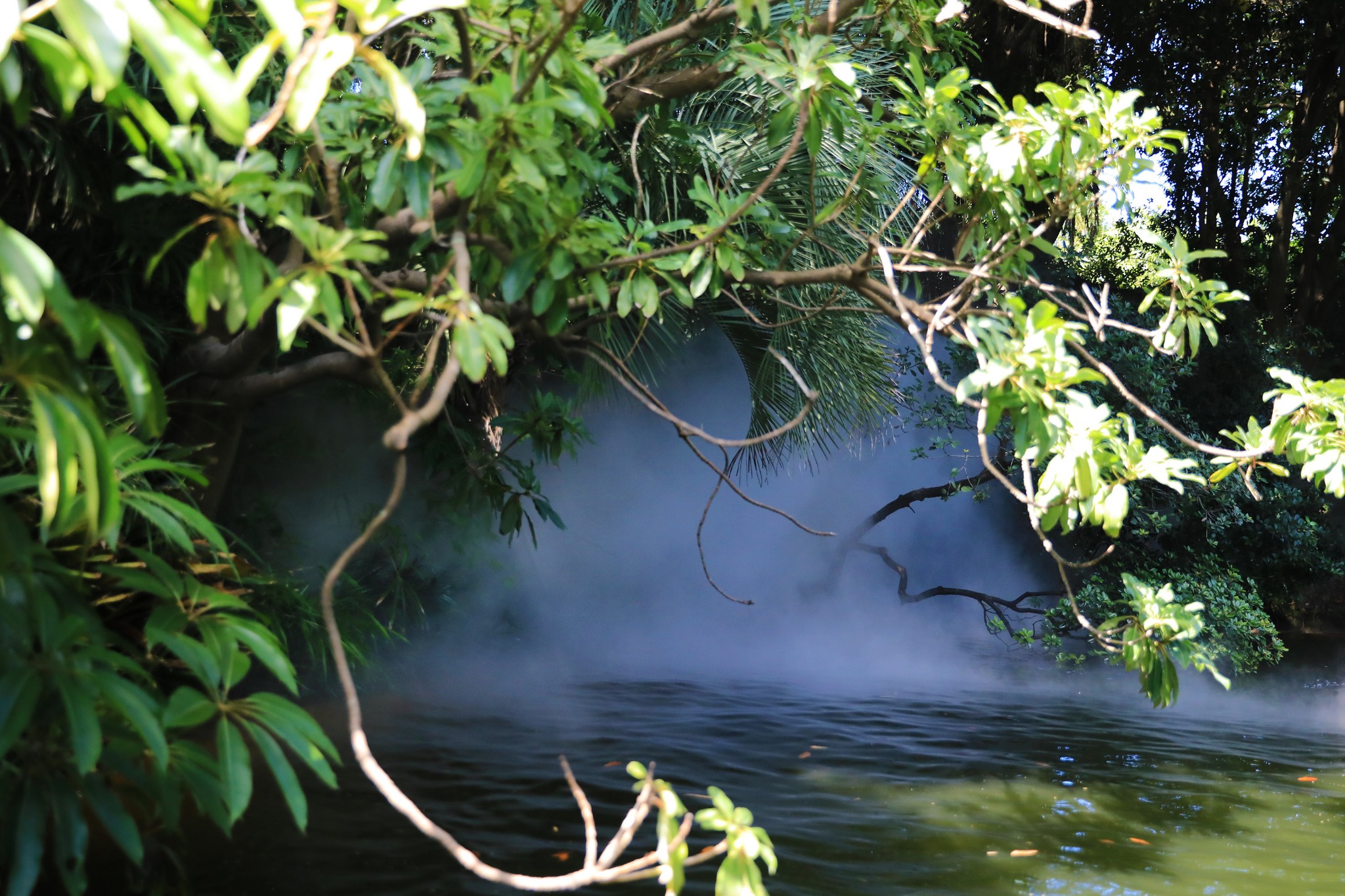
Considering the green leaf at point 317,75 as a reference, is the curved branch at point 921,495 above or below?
below

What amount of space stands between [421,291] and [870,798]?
114 inches

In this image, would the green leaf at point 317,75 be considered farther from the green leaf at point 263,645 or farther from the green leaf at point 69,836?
the green leaf at point 69,836

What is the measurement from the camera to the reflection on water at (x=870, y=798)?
3316 mm

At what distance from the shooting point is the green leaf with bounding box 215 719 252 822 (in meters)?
1.68

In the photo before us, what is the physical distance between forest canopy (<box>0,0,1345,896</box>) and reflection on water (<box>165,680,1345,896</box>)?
43 cm

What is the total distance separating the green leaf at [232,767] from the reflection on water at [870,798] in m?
1.49

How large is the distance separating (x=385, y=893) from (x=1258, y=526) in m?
7.98

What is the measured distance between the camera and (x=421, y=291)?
3.02 meters

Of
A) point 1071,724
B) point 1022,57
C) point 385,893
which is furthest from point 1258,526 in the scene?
point 385,893

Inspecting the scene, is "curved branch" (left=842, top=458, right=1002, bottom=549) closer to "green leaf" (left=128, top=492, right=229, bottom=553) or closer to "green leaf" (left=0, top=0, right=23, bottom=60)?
"green leaf" (left=128, top=492, right=229, bottom=553)

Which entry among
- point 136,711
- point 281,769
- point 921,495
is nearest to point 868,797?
point 281,769

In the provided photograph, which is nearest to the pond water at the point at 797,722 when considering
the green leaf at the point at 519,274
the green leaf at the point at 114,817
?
the green leaf at the point at 114,817

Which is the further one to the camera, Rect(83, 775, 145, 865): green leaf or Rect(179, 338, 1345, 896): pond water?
Rect(179, 338, 1345, 896): pond water

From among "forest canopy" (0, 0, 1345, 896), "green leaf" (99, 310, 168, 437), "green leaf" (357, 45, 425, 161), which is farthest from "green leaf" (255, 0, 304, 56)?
"green leaf" (99, 310, 168, 437)
